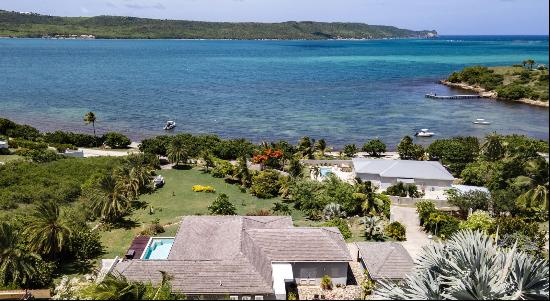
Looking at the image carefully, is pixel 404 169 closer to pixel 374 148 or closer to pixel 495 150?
pixel 495 150

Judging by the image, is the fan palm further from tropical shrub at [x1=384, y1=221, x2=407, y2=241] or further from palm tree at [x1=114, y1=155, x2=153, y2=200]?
palm tree at [x1=114, y1=155, x2=153, y2=200]

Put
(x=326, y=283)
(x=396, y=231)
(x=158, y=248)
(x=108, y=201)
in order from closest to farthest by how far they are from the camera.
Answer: (x=326, y=283)
(x=158, y=248)
(x=396, y=231)
(x=108, y=201)

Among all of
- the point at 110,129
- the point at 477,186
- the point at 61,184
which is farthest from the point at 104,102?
the point at 477,186

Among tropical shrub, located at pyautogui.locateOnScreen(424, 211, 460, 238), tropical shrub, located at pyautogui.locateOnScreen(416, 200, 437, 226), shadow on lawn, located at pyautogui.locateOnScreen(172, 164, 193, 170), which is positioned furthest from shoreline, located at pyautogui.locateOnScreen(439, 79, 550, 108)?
shadow on lawn, located at pyautogui.locateOnScreen(172, 164, 193, 170)

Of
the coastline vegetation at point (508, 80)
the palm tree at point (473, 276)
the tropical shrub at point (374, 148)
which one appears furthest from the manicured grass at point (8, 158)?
the coastline vegetation at point (508, 80)

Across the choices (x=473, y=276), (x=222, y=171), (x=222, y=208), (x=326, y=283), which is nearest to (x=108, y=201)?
(x=222, y=208)

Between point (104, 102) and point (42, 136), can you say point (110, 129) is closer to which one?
point (42, 136)
